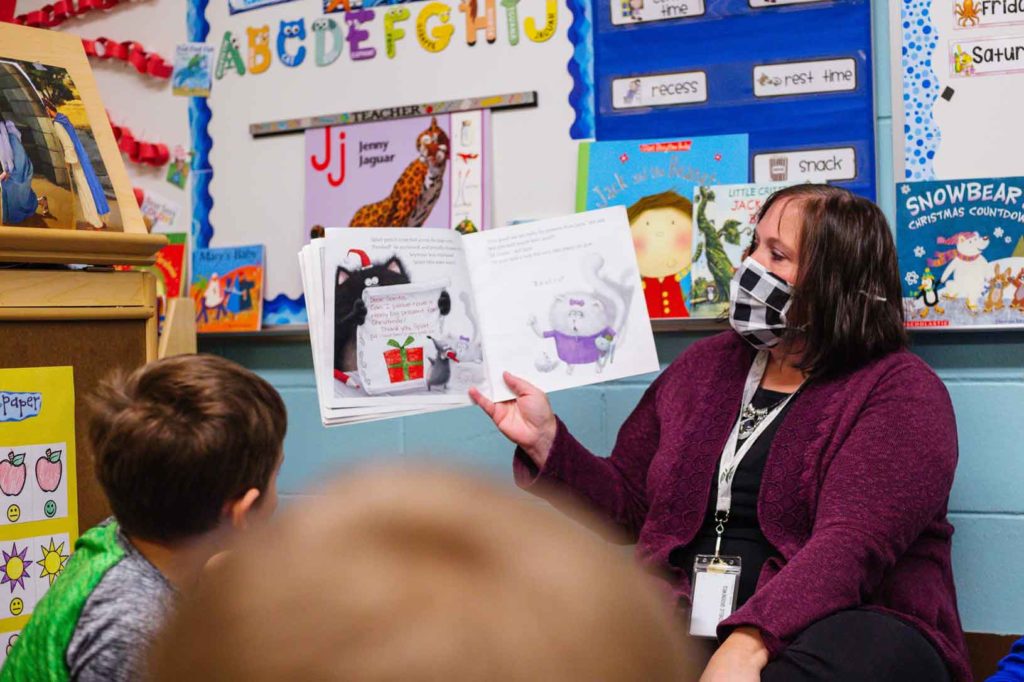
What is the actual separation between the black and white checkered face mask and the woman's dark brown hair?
0.02 metres

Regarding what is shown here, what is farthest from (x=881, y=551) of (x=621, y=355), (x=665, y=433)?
(x=621, y=355)

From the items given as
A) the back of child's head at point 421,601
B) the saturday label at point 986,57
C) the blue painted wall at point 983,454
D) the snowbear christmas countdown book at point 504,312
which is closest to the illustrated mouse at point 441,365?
the snowbear christmas countdown book at point 504,312

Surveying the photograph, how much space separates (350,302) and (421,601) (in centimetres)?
147

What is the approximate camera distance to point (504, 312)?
1755 mm

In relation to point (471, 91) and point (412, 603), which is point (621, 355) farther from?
point (412, 603)

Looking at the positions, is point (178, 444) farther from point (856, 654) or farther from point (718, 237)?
point (718, 237)

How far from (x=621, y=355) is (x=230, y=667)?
1509mm

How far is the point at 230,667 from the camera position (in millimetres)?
273

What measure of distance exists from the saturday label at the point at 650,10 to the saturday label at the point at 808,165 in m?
0.30

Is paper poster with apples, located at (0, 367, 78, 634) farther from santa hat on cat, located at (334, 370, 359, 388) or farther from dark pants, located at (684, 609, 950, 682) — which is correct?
dark pants, located at (684, 609, 950, 682)

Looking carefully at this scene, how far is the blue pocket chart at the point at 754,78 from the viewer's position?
1.81 m

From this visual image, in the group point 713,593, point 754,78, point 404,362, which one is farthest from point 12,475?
point 754,78

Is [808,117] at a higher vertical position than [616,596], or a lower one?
higher

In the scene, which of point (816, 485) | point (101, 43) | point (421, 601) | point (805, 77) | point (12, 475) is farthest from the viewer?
point (101, 43)
